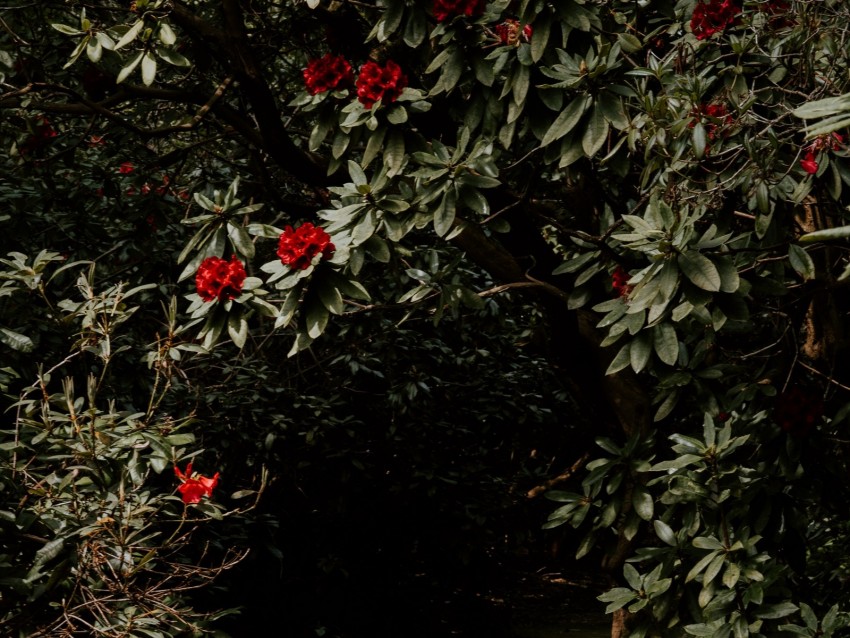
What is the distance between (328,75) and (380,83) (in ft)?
1.03

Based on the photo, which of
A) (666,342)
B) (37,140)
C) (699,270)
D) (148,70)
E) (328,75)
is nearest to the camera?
(699,270)

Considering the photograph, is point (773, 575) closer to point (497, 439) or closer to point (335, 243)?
point (335, 243)

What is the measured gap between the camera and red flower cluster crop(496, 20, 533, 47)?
3.32m

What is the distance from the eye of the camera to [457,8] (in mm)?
3375

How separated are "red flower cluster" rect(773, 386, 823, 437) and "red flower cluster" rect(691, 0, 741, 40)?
4.27 ft

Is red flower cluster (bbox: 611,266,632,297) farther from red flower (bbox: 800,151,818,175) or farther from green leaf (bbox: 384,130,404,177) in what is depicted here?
green leaf (bbox: 384,130,404,177)

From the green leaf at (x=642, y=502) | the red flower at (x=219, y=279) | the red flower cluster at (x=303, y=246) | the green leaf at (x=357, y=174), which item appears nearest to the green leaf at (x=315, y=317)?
the red flower cluster at (x=303, y=246)

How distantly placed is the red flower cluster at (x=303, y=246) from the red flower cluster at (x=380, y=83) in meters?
0.57

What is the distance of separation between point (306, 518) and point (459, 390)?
1262 millimetres

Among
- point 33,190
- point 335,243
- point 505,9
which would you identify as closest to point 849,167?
point 505,9

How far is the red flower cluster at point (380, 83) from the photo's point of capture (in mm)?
3484

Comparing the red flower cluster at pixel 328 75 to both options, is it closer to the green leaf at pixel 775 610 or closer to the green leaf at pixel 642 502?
the green leaf at pixel 642 502

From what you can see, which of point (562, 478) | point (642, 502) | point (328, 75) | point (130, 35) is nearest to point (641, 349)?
Result: point (642, 502)

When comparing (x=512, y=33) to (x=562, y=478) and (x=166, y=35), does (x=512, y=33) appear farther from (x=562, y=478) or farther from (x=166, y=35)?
(x=562, y=478)
